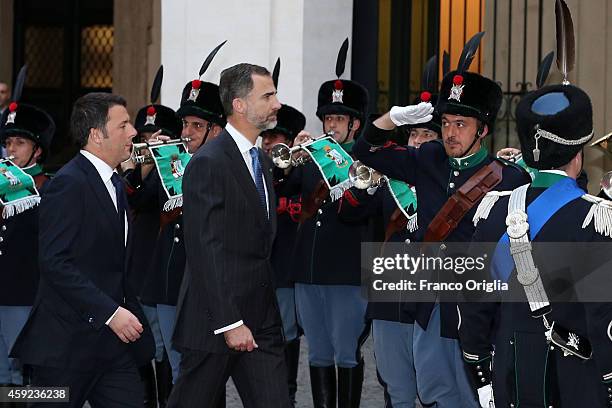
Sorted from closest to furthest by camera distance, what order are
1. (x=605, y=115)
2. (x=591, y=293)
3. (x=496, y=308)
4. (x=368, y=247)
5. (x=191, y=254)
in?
(x=591, y=293) < (x=496, y=308) < (x=191, y=254) < (x=368, y=247) < (x=605, y=115)

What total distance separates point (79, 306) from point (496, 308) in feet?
5.73

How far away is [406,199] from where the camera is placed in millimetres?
7250

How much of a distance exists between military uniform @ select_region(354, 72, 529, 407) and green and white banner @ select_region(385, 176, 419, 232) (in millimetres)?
288

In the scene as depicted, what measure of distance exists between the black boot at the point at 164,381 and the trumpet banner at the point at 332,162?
1.50 metres

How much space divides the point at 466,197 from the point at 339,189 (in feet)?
5.69

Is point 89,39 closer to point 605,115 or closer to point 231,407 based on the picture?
point 605,115

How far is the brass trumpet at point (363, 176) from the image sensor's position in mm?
7590

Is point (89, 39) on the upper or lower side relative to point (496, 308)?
upper

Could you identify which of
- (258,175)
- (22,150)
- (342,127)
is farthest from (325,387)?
(258,175)

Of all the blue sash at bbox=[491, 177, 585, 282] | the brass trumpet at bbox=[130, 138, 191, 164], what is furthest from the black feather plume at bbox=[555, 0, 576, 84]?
the brass trumpet at bbox=[130, 138, 191, 164]

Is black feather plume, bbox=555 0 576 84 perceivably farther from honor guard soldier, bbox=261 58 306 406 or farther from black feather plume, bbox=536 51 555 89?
honor guard soldier, bbox=261 58 306 406

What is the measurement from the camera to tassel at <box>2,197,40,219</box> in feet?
26.0

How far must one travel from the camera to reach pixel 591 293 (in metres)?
4.49

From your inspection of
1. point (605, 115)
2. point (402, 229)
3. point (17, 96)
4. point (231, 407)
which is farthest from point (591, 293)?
point (605, 115)
